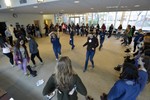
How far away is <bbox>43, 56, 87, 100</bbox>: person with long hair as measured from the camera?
115 cm

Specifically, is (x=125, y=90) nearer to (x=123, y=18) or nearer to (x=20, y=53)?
(x=20, y=53)

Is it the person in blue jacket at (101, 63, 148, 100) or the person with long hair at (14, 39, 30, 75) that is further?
the person with long hair at (14, 39, 30, 75)

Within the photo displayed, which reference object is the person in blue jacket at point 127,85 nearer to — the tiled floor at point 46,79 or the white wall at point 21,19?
the tiled floor at point 46,79

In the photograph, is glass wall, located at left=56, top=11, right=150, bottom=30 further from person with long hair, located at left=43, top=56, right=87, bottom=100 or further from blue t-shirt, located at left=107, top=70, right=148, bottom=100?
person with long hair, located at left=43, top=56, right=87, bottom=100

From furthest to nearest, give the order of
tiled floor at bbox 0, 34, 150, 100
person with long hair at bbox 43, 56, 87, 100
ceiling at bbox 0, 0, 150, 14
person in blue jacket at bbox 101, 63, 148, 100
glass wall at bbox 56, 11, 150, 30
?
1. glass wall at bbox 56, 11, 150, 30
2. ceiling at bbox 0, 0, 150, 14
3. tiled floor at bbox 0, 34, 150, 100
4. person in blue jacket at bbox 101, 63, 148, 100
5. person with long hair at bbox 43, 56, 87, 100

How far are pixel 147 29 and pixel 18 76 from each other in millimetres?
12308

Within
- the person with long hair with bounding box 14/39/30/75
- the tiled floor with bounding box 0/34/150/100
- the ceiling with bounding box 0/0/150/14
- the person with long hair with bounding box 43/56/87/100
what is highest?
the ceiling with bounding box 0/0/150/14

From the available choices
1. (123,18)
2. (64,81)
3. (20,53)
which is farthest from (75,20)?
(64,81)

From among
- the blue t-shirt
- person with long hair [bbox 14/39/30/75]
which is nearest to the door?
person with long hair [bbox 14/39/30/75]

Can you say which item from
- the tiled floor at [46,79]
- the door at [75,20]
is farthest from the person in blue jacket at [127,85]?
the door at [75,20]

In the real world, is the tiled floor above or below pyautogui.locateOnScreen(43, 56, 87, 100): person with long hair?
below

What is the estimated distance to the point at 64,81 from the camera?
116cm

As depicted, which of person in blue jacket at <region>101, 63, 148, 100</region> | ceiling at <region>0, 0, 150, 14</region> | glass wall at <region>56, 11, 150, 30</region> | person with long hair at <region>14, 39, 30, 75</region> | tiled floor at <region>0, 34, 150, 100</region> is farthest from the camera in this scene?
glass wall at <region>56, 11, 150, 30</region>

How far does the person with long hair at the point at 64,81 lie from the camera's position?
115 cm
